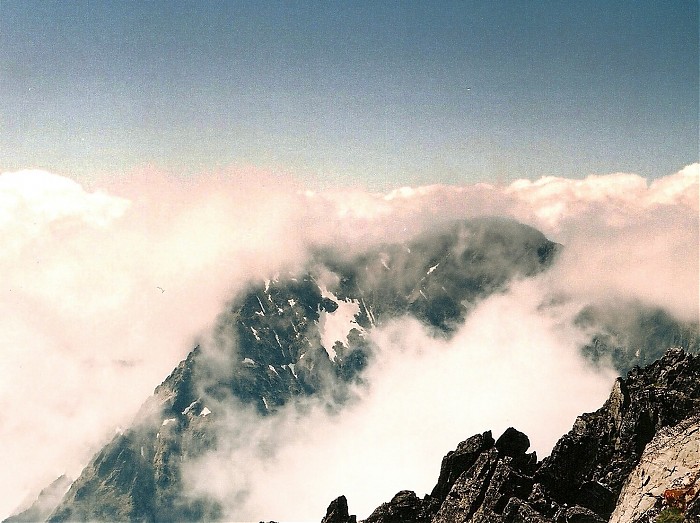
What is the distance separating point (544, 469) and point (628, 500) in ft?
32.9

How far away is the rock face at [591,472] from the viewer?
35031 millimetres

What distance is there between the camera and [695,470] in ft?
107

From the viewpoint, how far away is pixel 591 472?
48.7 meters

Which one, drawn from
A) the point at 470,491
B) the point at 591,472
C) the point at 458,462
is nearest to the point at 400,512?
the point at 458,462

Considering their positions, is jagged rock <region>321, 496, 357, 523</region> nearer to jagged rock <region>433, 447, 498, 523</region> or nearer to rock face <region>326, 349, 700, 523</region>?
rock face <region>326, 349, 700, 523</region>

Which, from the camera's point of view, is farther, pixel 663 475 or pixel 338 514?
pixel 338 514

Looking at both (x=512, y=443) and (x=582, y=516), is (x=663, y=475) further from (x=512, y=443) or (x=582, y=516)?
(x=512, y=443)

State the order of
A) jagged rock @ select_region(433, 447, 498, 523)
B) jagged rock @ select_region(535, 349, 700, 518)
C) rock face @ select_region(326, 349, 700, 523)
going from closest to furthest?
rock face @ select_region(326, 349, 700, 523)
jagged rock @ select_region(535, 349, 700, 518)
jagged rock @ select_region(433, 447, 498, 523)

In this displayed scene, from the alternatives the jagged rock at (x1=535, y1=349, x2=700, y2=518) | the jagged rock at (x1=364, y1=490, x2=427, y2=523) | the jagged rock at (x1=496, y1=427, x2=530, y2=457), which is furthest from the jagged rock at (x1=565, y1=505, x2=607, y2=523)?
the jagged rock at (x1=364, y1=490, x2=427, y2=523)

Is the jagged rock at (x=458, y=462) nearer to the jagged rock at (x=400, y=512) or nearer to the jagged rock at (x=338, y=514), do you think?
the jagged rock at (x=400, y=512)

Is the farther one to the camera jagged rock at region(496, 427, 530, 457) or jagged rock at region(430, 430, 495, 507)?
jagged rock at region(430, 430, 495, 507)

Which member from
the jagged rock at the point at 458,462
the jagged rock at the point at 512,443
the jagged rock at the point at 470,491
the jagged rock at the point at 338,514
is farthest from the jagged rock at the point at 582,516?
the jagged rock at the point at 338,514

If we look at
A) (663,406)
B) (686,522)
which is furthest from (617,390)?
(686,522)

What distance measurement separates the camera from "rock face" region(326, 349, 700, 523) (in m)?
35.0
